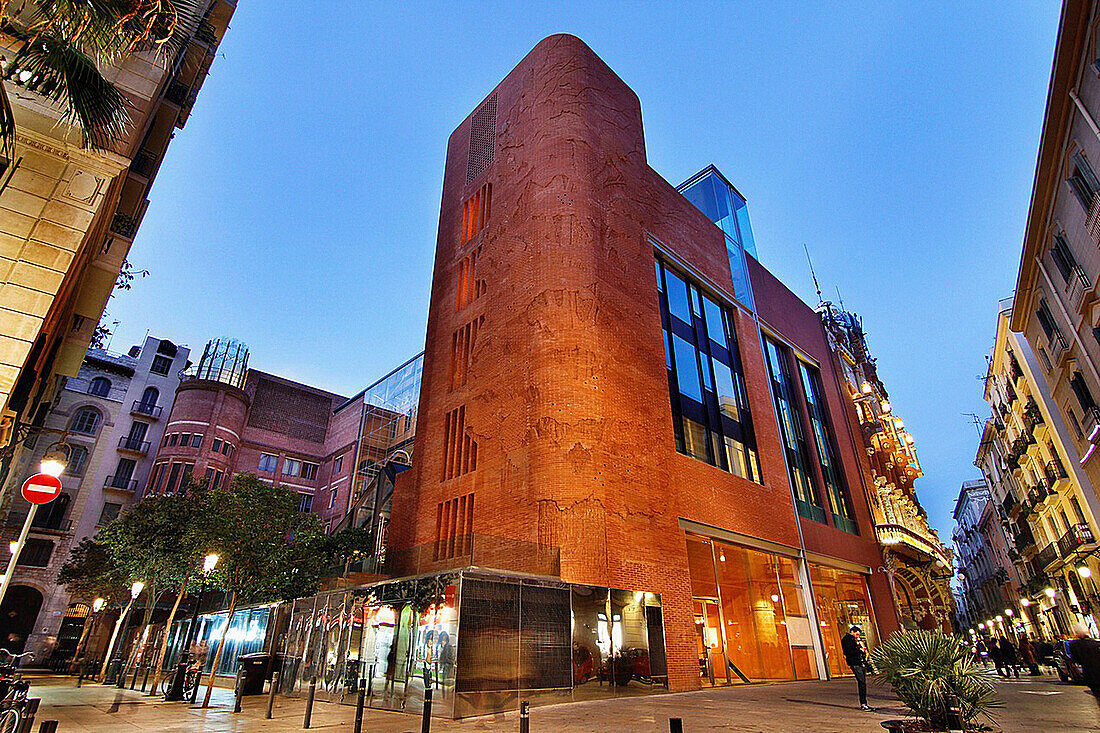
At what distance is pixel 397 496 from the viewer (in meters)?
22.8

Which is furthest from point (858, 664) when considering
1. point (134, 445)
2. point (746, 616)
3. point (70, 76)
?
point (134, 445)

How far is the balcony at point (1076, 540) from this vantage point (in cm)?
2942

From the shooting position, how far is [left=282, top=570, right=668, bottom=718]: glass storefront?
38.3ft

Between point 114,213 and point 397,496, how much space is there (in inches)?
536

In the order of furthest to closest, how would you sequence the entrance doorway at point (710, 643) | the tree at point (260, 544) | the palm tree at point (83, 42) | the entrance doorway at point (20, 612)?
the entrance doorway at point (20, 612) → the tree at point (260, 544) → the entrance doorway at point (710, 643) → the palm tree at point (83, 42)

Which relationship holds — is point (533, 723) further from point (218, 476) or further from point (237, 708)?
point (218, 476)

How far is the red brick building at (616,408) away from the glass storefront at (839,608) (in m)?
0.16

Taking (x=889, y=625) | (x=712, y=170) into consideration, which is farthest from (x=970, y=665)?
(x=712, y=170)

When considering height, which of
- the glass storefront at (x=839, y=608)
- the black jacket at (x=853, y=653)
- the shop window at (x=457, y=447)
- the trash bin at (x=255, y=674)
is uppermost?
the shop window at (x=457, y=447)

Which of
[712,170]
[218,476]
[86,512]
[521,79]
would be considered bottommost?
[86,512]

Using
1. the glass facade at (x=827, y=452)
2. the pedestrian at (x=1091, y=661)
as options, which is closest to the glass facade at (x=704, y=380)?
the glass facade at (x=827, y=452)

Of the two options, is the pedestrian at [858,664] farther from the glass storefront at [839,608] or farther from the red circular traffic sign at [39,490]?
the red circular traffic sign at [39,490]

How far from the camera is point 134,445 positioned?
46.1m

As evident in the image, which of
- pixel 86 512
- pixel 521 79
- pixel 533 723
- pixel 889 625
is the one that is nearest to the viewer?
pixel 533 723
